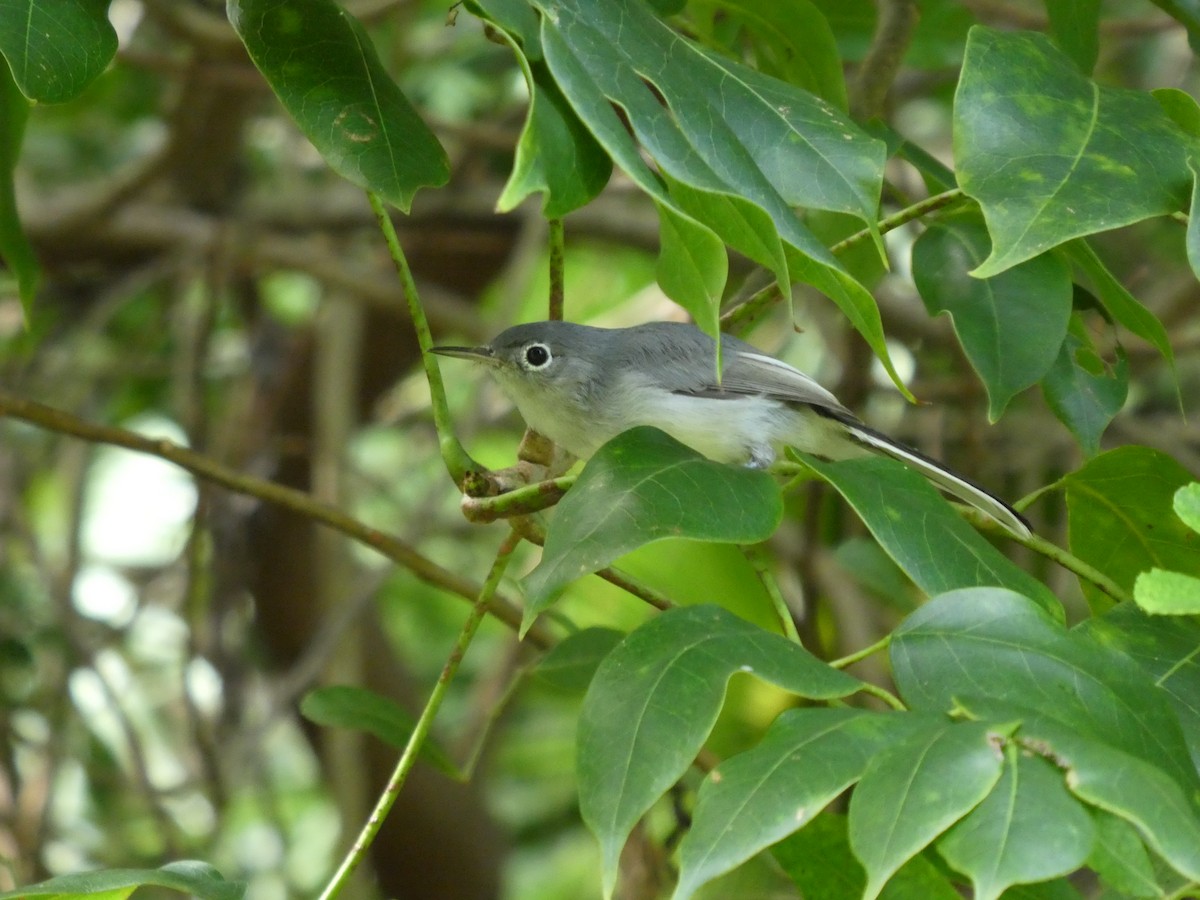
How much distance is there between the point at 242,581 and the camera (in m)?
4.20

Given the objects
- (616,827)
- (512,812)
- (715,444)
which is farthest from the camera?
(512,812)

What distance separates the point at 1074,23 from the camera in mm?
1971

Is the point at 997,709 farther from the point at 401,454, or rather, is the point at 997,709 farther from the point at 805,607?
the point at 401,454

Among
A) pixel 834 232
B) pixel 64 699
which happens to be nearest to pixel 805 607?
pixel 834 232

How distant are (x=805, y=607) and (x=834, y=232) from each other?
1682mm

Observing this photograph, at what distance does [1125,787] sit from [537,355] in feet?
6.34

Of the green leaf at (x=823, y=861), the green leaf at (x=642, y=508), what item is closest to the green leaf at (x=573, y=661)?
the green leaf at (x=823, y=861)

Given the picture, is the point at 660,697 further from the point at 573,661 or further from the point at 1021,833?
the point at 573,661

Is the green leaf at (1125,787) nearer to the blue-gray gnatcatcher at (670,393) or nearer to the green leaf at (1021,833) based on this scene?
the green leaf at (1021,833)

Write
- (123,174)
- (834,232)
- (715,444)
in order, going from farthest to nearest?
(123,174), (715,444), (834,232)

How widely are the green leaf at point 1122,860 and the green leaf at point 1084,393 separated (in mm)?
818

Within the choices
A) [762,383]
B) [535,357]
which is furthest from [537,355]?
[762,383]

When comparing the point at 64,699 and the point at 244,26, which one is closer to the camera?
the point at 244,26

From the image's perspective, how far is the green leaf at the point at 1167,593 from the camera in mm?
1224
